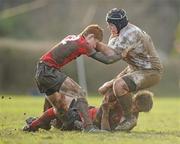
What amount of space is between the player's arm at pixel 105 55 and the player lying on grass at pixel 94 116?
2.89 ft

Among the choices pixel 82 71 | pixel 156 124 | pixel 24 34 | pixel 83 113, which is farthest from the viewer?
pixel 24 34

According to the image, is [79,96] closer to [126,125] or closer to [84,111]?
[84,111]

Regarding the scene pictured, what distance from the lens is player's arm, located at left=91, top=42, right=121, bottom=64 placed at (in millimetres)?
15180

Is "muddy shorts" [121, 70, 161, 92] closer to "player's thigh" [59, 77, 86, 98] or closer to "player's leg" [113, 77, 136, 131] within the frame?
"player's leg" [113, 77, 136, 131]

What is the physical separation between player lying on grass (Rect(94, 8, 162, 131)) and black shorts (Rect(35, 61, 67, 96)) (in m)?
0.92

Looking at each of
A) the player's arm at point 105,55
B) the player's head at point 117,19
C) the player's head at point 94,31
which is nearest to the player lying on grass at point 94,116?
the player's arm at point 105,55

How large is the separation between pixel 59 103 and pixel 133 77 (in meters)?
1.51

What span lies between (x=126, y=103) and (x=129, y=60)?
84 centimetres

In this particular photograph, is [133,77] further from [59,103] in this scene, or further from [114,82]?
[59,103]

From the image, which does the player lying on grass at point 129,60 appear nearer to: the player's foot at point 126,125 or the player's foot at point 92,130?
the player's foot at point 126,125

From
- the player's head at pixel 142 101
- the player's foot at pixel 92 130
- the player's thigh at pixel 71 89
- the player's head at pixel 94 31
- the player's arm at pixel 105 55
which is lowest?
the player's foot at pixel 92 130

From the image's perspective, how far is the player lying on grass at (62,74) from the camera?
1520 cm

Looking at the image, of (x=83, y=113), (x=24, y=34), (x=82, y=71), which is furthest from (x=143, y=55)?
(x=24, y=34)

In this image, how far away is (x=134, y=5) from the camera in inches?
2271
